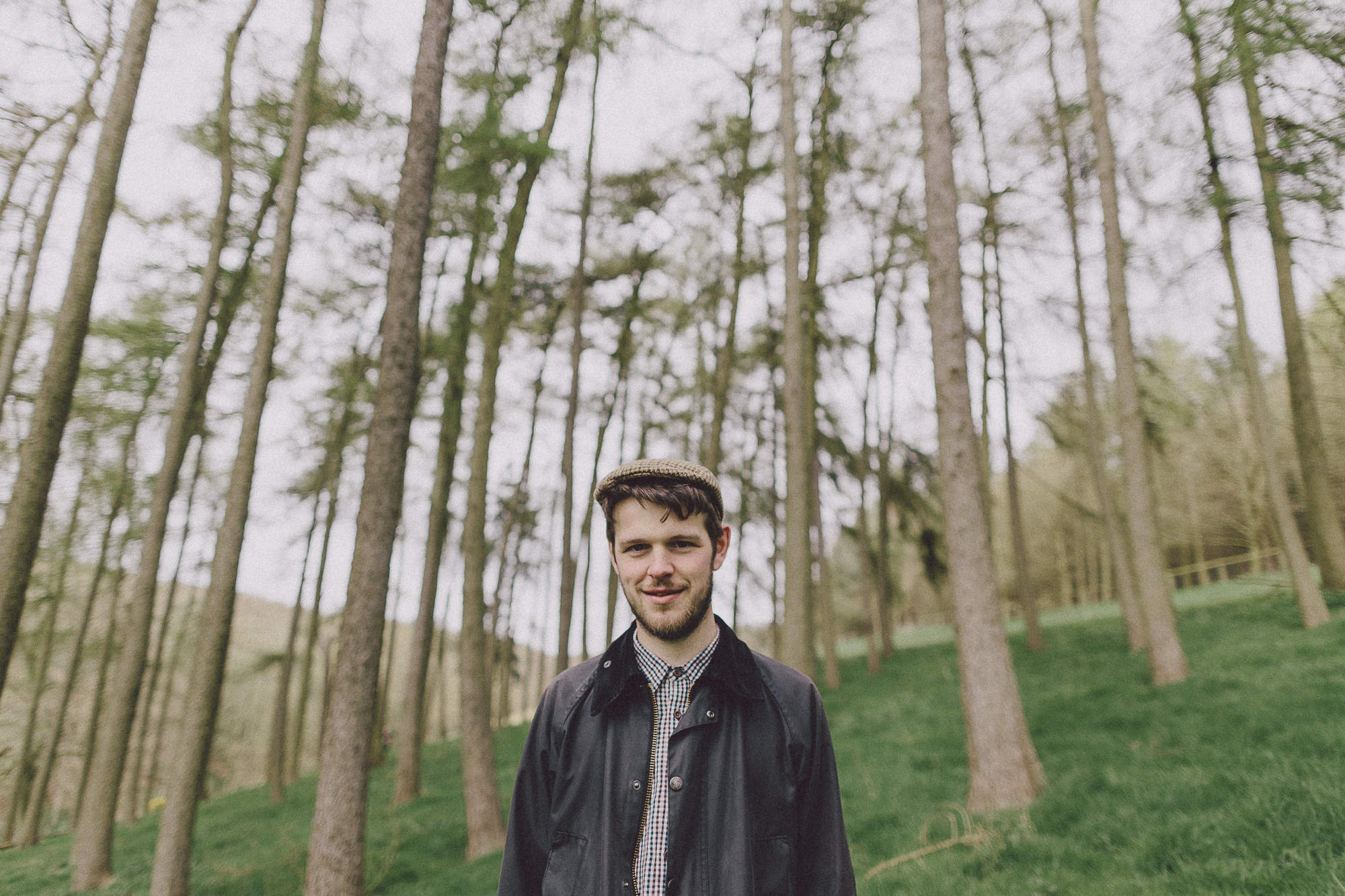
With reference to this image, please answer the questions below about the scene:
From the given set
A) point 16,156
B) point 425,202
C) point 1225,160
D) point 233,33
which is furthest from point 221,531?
point 1225,160

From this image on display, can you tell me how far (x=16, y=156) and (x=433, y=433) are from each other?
8076mm

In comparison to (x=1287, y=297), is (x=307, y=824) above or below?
below

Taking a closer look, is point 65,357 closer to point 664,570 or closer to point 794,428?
point 664,570

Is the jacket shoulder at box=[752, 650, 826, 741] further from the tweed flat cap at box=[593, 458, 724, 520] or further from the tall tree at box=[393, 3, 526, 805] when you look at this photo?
the tall tree at box=[393, 3, 526, 805]

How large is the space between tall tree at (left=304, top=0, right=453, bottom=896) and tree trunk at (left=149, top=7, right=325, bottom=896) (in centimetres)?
283

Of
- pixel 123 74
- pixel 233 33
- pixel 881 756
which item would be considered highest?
pixel 233 33

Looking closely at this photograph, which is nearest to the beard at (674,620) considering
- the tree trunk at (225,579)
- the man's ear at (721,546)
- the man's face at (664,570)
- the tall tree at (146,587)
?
the man's face at (664,570)

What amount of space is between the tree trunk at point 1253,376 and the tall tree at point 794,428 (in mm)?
5305

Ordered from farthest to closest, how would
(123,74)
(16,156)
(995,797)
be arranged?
(16,156) → (123,74) → (995,797)

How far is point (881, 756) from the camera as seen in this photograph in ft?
27.5

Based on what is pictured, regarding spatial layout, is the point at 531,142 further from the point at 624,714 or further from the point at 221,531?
the point at 624,714

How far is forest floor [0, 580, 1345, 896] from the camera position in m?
4.02

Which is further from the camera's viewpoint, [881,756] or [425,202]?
[881,756]

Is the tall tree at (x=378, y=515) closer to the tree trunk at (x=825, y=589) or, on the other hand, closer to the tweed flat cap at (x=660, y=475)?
the tweed flat cap at (x=660, y=475)
